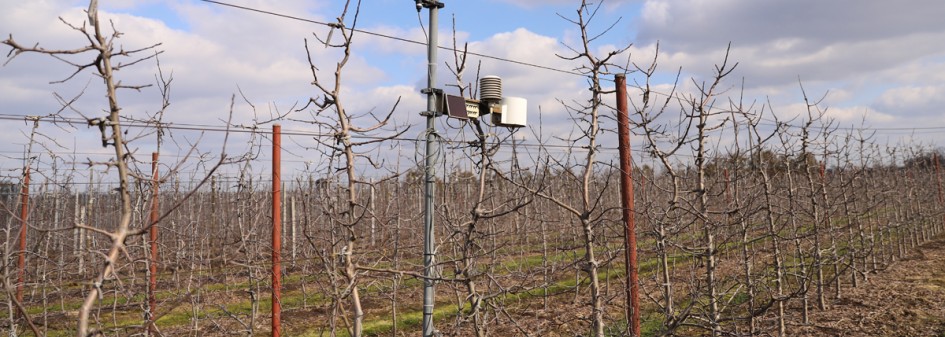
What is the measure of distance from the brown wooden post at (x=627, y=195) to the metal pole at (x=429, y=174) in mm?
1576

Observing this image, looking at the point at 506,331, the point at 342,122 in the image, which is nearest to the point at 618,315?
the point at 506,331

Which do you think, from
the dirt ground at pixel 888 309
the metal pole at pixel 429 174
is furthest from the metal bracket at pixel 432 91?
the dirt ground at pixel 888 309

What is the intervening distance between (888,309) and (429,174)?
26.4ft

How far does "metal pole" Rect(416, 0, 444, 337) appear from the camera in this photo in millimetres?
3635

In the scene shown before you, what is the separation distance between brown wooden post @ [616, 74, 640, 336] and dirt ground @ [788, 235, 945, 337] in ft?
10.1

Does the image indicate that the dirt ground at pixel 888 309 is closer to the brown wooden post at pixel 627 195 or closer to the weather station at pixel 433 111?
the brown wooden post at pixel 627 195

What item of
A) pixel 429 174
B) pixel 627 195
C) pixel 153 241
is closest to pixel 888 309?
pixel 627 195

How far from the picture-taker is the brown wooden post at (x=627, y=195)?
4.66 meters

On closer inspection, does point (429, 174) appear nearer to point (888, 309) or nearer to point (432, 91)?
point (432, 91)

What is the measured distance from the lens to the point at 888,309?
8.75 metres

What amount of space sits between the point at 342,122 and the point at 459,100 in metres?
0.75

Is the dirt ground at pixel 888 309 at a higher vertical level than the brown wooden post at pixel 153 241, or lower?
lower

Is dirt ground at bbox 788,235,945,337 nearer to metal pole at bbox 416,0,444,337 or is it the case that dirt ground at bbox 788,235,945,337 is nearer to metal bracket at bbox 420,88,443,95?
metal pole at bbox 416,0,444,337

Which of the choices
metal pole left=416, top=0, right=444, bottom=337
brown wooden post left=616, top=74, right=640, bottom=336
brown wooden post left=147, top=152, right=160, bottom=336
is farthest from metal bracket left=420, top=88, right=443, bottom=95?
brown wooden post left=616, top=74, right=640, bottom=336
